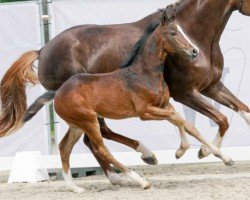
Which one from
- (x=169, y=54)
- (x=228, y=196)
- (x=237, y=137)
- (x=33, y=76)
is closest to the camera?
(x=228, y=196)

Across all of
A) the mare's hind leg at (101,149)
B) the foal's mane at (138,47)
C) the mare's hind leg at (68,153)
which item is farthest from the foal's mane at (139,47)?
the mare's hind leg at (68,153)

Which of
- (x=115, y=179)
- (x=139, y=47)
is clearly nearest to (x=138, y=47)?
(x=139, y=47)

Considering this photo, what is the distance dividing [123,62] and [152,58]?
0.36 metres

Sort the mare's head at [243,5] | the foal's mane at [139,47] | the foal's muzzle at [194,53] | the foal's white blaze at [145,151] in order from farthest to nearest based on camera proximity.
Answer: the mare's head at [243,5]
the foal's white blaze at [145,151]
the foal's mane at [139,47]
the foal's muzzle at [194,53]

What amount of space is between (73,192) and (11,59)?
2.34 metres

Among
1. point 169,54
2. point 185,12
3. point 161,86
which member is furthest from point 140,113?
point 185,12

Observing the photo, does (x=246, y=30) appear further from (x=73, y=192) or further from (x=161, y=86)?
(x=73, y=192)

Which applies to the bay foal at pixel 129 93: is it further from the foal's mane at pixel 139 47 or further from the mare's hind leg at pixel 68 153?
the mare's hind leg at pixel 68 153

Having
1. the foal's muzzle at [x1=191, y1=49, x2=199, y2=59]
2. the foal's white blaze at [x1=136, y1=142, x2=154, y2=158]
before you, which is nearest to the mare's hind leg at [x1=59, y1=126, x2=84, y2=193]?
the foal's white blaze at [x1=136, y1=142, x2=154, y2=158]

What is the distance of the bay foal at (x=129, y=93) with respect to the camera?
6.94m

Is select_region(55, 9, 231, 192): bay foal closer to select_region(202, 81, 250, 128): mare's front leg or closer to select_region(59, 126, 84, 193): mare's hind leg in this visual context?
select_region(59, 126, 84, 193): mare's hind leg

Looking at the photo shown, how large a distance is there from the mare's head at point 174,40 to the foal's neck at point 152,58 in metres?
0.06

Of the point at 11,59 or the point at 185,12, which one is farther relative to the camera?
the point at 11,59

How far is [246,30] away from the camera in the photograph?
28.9 feet
